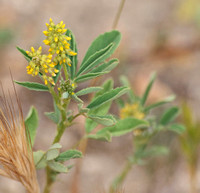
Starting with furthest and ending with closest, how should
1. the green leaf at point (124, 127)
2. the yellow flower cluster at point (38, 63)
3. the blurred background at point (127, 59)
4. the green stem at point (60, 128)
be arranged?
the blurred background at point (127, 59), the green leaf at point (124, 127), the green stem at point (60, 128), the yellow flower cluster at point (38, 63)

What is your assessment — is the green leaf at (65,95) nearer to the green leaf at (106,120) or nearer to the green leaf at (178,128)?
the green leaf at (106,120)

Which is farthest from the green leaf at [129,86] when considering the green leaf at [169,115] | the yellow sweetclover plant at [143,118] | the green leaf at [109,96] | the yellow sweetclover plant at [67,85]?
the green leaf at [109,96]

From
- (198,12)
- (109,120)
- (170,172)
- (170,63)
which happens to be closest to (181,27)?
(198,12)

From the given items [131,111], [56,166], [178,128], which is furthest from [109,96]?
[178,128]

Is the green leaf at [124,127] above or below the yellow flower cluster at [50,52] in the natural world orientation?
below

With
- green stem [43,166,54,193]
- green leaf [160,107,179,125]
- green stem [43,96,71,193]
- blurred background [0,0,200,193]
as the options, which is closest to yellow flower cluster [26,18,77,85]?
green stem [43,96,71,193]

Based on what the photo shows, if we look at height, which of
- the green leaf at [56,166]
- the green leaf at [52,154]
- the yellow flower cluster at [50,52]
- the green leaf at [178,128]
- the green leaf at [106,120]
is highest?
the yellow flower cluster at [50,52]
